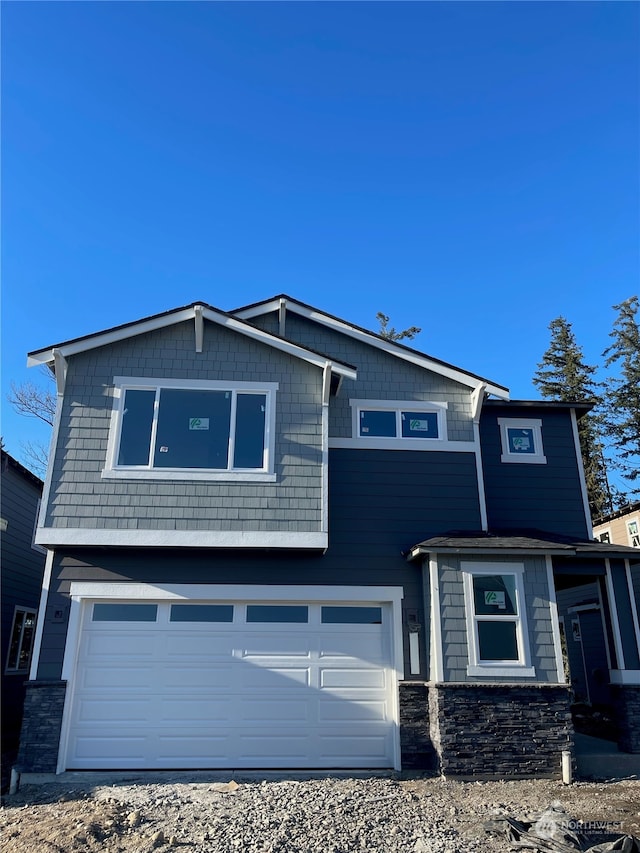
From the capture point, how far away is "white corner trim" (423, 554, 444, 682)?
25.4ft

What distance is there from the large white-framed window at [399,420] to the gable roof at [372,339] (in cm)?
59

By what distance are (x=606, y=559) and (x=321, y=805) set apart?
17.3ft

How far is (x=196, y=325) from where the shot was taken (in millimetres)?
8812

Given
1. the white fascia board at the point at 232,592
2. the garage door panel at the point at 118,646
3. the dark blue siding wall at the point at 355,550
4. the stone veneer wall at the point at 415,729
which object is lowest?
the stone veneer wall at the point at 415,729

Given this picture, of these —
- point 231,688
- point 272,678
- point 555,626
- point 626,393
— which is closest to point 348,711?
point 272,678

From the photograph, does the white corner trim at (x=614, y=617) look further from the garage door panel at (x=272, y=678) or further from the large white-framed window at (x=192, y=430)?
the large white-framed window at (x=192, y=430)

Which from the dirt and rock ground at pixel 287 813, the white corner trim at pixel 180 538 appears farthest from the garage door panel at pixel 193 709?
the white corner trim at pixel 180 538

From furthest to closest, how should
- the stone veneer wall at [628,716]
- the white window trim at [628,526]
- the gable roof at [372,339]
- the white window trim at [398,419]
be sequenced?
1. the white window trim at [628,526]
2. the gable roof at [372,339]
3. the white window trim at [398,419]
4. the stone veneer wall at [628,716]

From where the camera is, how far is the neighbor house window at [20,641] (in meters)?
11.0

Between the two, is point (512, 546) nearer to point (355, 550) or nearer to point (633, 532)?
point (355, 550)

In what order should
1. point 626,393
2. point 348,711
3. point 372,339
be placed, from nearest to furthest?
point 348,711
point 372,339
point 626,393

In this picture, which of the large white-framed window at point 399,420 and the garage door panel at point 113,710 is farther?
the large white-framed window at point 399,420

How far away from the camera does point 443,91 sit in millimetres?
9852

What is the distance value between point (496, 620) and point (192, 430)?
16.5 feet
